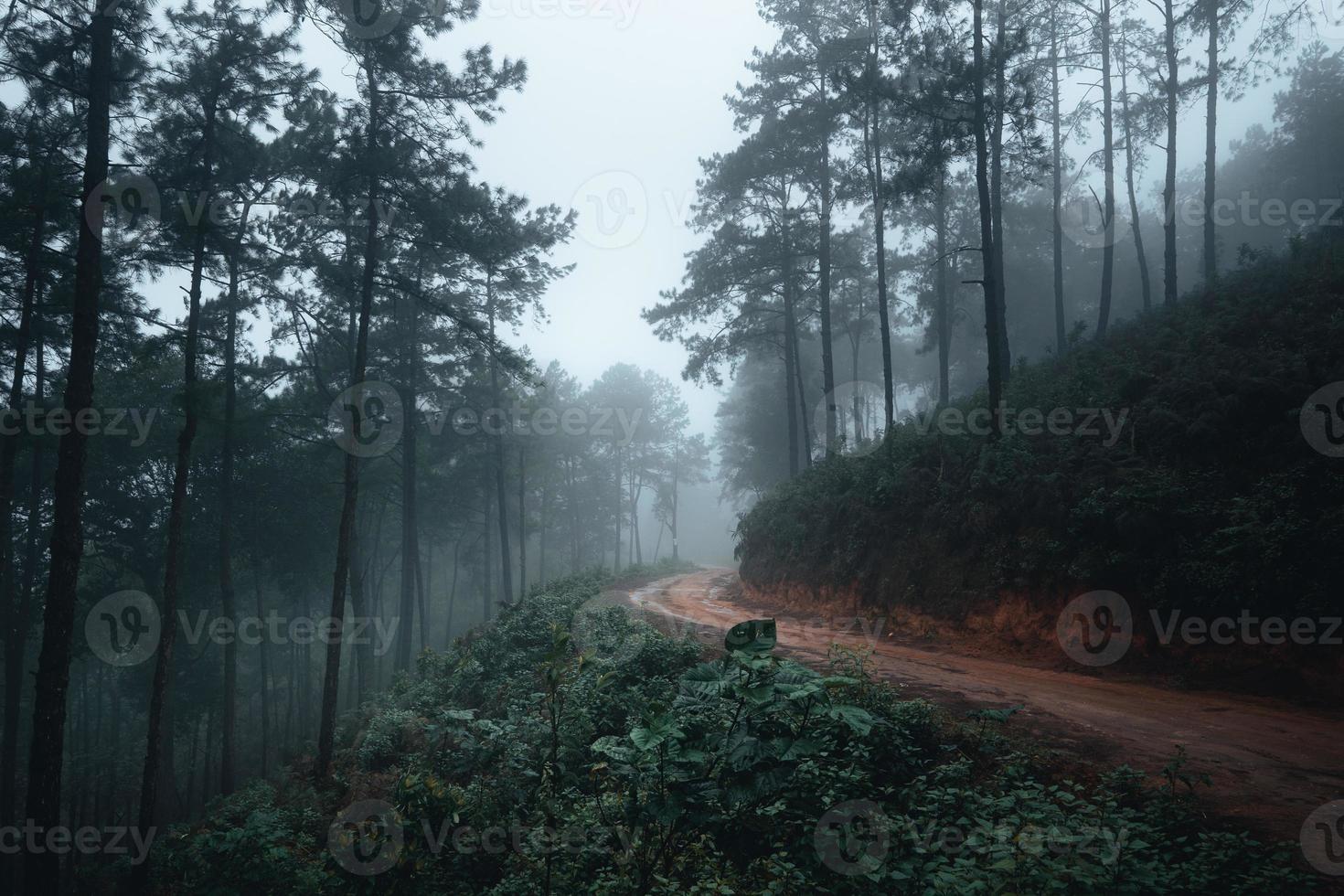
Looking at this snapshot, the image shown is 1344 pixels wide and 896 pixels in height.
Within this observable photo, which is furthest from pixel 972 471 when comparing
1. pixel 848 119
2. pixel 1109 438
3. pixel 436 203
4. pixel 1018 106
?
pixel 848 119

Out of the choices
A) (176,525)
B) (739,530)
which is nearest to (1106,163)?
(739,530)

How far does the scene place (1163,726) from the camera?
7.09 m

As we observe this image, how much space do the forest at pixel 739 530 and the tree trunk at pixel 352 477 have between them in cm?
13

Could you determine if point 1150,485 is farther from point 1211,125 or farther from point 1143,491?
point 1211,125

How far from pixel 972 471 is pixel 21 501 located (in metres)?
28.1

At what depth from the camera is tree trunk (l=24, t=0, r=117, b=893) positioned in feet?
27.8

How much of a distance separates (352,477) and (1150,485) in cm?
1462

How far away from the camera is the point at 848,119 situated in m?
23.3

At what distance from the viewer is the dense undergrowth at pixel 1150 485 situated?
9242mm

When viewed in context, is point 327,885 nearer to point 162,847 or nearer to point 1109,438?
point 162,847

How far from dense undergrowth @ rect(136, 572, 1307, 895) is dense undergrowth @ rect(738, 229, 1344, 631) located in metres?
4.86

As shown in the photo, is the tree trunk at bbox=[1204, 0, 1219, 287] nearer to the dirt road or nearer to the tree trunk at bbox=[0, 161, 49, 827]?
the dirt road

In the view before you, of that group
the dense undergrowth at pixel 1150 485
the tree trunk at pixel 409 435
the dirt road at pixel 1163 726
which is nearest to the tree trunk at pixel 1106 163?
the dense undergrowth at pixel 1150 485

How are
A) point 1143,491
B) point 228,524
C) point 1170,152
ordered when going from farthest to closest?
point 1170,152, point 228,524, point 1143,491
